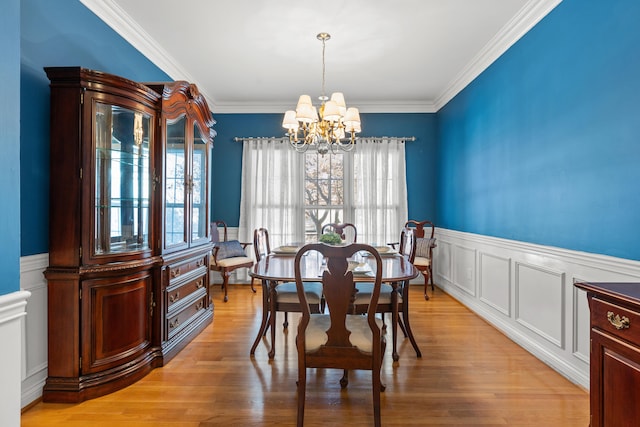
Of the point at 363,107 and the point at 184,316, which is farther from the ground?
the point at 363,107

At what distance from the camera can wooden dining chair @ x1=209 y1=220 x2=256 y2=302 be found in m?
4.54

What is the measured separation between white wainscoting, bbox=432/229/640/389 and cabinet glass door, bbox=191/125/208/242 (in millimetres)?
2881

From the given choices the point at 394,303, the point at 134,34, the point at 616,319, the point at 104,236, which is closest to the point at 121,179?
the point at 104,236

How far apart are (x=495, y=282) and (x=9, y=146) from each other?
3.73 meters

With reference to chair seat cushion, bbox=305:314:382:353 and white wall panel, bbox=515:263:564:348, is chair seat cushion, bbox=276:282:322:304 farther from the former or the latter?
white wall panel, bbox=515:263:564:348

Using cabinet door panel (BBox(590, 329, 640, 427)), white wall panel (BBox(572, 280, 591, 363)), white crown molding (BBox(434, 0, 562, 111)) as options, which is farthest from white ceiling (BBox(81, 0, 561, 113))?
cabinet door panel (BBox(590, 329, 640, 427))

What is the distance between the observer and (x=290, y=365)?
2.64m

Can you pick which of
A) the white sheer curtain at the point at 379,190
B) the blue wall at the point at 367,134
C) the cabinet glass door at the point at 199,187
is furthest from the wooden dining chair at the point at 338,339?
the blue wall at the point at 367,134

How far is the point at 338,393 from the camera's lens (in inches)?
88.0

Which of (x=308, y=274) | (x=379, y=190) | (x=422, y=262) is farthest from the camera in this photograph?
(x=379, y=190)

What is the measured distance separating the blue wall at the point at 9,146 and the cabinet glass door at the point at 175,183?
4.78 ft

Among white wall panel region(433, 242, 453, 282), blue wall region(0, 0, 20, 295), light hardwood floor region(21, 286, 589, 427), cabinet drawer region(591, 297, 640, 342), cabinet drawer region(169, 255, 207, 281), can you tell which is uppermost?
blue wall region(0, 0, 20, 295)

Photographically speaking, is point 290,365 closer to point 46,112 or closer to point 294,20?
point 46,112

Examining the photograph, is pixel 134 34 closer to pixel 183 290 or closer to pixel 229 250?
pixel 183 290
